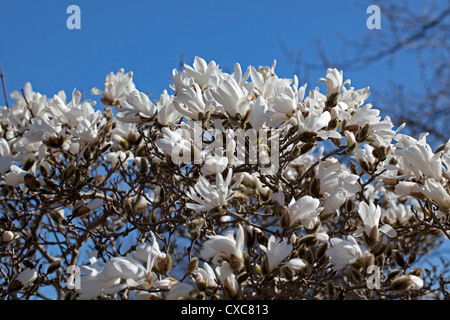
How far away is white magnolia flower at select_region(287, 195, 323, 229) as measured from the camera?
3.81 feet

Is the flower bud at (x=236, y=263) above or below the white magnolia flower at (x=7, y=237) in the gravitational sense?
below

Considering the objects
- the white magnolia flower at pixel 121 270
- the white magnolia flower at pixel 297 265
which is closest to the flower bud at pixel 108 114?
the white magnolia flower at pixel 121 270

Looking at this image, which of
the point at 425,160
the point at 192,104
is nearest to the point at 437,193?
the point at 425,160

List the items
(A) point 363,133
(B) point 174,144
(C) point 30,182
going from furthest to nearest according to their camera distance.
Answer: (C) point 30,182 → (A) point 363,133 → (B) point 174,144

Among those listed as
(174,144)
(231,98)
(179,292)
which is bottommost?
(179,292)

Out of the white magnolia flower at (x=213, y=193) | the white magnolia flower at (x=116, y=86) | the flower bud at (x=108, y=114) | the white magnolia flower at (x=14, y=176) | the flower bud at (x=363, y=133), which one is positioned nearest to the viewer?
the white magnolia flower at (x=213, y=193)

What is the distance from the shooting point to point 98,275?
41.4 inches

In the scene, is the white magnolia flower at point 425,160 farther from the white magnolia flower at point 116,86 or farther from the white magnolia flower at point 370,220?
the white magnolia flower at point 116,86

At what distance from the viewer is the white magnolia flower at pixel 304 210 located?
1160 millimetres

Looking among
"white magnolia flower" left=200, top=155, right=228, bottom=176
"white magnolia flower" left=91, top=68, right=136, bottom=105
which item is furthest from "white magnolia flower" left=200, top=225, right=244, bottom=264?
"white magnolia flower" left=91, top=68, right=136, bottom=105

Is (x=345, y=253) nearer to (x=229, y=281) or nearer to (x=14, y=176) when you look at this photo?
(x=229, y=281)

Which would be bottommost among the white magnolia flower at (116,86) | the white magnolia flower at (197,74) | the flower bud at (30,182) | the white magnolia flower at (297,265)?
the white magnolia flower at (297,265)

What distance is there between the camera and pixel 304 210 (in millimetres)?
1164
